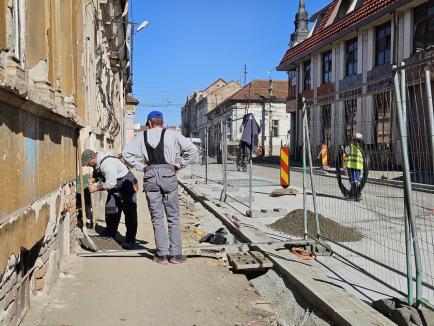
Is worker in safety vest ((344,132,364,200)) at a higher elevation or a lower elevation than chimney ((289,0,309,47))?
lower

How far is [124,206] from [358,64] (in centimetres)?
2261

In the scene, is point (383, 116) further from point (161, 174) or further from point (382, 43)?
point (382, 43)

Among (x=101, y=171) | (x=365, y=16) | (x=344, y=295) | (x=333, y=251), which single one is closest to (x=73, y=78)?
(x=101, y=171)

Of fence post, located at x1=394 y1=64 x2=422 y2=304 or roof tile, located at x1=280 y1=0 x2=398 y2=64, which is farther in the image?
roof tile, located at x1=280 y1=0 x2=398 y2=64

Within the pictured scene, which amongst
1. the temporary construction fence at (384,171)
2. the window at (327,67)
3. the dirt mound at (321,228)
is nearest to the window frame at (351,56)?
the window at (327,67)

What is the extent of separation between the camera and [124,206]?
729 centimetres

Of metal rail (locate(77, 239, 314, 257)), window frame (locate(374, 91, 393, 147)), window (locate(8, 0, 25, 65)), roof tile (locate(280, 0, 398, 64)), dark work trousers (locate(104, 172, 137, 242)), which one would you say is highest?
roof tile (locate(280, 0, 398, 64))

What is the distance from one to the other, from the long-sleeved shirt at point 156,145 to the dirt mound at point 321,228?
2171 millimetres

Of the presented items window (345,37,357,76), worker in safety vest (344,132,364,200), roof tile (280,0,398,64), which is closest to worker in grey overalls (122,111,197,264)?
worker in safety vest (344,132,364,200)

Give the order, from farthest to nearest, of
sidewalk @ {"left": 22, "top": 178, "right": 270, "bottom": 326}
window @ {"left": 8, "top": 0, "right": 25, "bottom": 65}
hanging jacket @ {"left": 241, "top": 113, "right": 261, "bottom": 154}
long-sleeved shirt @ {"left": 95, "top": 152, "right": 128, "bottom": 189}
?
hanging jacket @ {"left": 241, "top": 113, "right": 261, "bottom": 154}, long-sleeved shirt @ {"left": 95, "top": 152, "right": 128, "bottom": 189}, sidewalk @ {"left": 22, "top": 178, "right": 270, "bottom": 326}, window @ {"left": 8, "top": 0, "right": 25, "bottom": 65}

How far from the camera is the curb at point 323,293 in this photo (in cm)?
385

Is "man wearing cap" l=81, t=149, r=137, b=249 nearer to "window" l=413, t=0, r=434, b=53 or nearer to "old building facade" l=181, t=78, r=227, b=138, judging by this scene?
"window" l=413, t=0, r=434, b=53

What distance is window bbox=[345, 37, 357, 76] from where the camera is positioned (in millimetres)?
27766

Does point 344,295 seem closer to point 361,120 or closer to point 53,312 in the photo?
point 361,120
